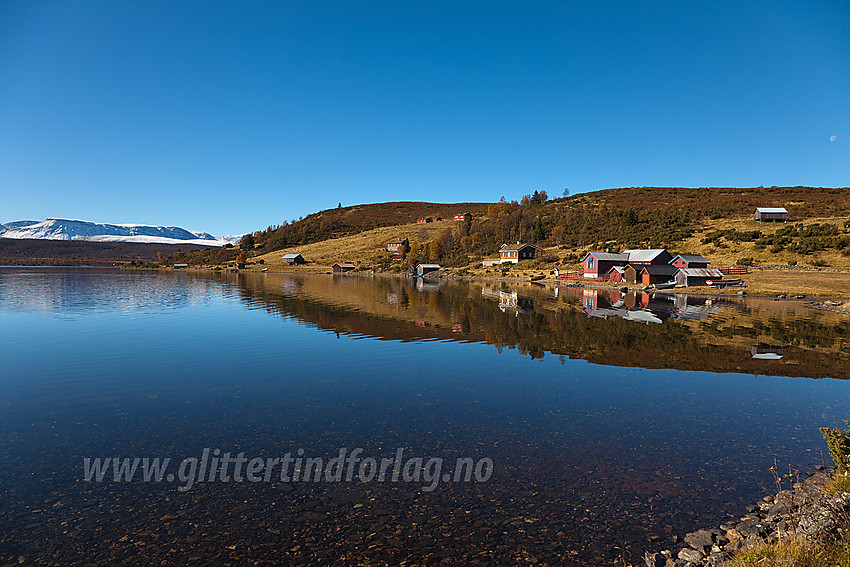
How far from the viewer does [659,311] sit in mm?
48844

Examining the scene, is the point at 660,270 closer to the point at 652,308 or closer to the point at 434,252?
the point at 652,308

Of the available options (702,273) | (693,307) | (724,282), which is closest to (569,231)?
(702,273)

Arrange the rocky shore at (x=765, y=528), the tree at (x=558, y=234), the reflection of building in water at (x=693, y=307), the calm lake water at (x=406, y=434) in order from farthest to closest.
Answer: the tree at (x=558, y=234) → the reflection of building in water at (x=693, y=307) → the calm lake water at (x=406, y=434) → the rocky shore at (x=765, y=528)

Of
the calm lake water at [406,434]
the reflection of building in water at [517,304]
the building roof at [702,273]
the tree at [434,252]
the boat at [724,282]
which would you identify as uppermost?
the tree at [434,252]

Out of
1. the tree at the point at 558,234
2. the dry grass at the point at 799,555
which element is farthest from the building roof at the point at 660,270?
the dry grass at the point at 799,555

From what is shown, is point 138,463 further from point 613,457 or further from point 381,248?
point 381,248

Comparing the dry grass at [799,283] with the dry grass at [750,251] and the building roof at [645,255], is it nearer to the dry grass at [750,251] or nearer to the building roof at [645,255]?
the dry grass at [750,251]

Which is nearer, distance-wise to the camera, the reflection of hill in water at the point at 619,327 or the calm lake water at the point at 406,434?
the calm lake water at the point at 406,434

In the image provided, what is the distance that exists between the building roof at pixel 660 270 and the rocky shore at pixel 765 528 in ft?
269

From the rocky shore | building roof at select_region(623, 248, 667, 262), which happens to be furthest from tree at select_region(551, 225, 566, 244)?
the rocky shore

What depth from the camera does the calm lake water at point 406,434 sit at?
9.17m

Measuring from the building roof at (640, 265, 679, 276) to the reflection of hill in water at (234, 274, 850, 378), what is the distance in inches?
965

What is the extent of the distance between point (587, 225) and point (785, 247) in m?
59.7

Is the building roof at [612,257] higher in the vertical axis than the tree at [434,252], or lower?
lower
